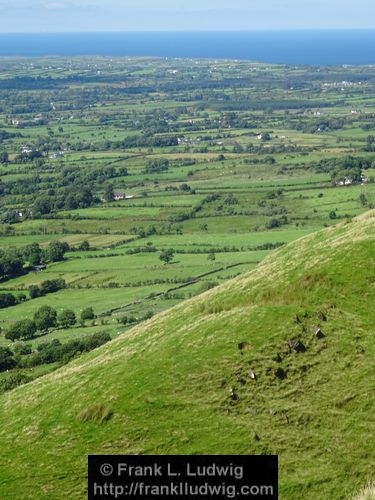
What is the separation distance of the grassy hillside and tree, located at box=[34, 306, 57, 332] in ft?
175

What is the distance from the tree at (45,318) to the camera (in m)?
91.1

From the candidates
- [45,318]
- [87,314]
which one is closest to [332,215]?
[87,314]

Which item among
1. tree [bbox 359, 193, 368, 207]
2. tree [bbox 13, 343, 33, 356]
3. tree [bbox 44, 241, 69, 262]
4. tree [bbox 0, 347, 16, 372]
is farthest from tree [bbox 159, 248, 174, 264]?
tree [bbox 0, 347, 16, 372]

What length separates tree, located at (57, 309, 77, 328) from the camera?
3610 inches

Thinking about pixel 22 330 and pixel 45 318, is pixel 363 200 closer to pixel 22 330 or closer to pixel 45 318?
pixel 45 318

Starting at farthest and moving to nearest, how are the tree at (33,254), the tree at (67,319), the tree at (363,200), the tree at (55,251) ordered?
the tree at (363,200)
the tree at (55,251)
the tree at (33,254)
the tree at (67,319)

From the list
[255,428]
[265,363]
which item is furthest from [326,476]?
[265,363]

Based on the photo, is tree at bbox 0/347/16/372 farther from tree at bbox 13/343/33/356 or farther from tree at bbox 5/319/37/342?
tree at bbox 5/319/37/342

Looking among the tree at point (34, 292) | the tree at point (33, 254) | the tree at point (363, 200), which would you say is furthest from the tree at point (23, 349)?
the tree at point (363, 200)

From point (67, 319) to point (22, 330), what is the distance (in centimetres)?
619

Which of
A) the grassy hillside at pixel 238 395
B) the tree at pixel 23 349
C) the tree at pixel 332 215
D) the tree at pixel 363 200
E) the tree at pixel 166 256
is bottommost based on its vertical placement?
the tree at pixel 23 349

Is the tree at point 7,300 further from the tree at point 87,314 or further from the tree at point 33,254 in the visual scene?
the tree at point 33,254

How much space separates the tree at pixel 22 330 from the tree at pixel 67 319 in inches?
147

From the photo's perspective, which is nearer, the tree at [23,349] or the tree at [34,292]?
the tree at [23,349]
